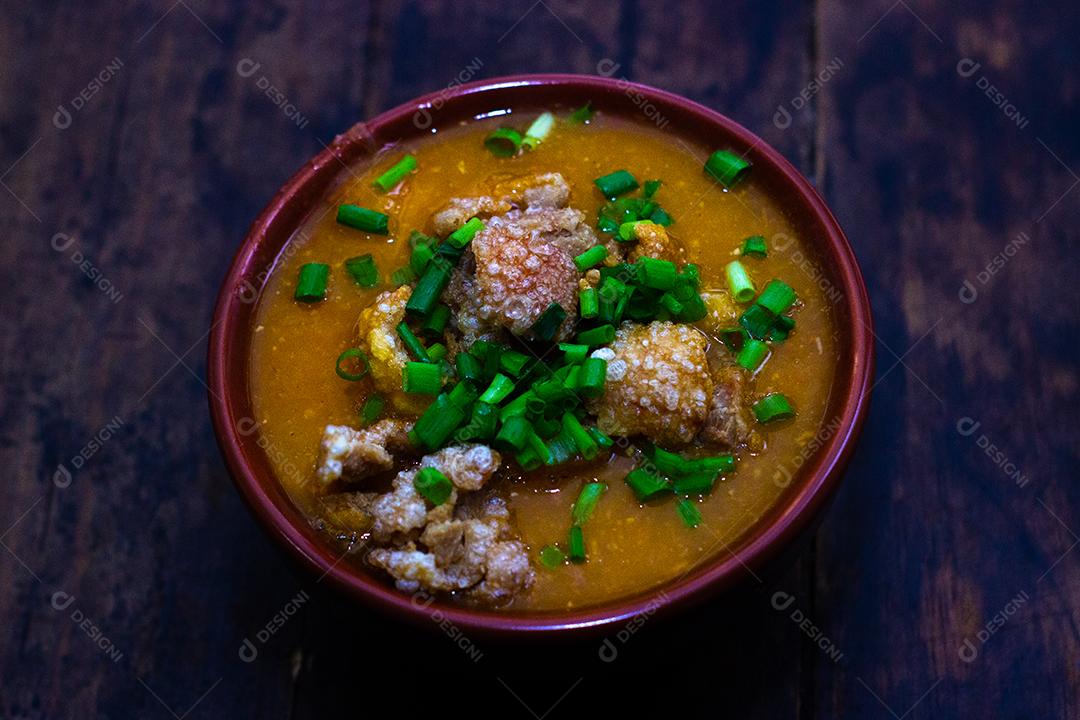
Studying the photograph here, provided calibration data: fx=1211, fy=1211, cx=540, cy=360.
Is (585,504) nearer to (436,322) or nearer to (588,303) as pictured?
(588,303)

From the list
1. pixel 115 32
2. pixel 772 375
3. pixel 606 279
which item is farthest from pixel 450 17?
pixel 772 375

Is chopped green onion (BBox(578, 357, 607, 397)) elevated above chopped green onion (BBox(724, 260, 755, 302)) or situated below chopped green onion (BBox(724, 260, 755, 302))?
above

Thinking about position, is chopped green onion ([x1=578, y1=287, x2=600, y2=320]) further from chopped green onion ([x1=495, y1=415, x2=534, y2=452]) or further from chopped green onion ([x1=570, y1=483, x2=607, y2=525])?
chopped green onion ([x1=570, y1=483, x2=607, y2=525])

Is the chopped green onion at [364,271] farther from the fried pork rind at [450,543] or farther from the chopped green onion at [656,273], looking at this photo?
the chopped green onion at [656,273]

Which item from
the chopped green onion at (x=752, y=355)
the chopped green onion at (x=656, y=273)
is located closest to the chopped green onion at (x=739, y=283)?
the chopped green onion at (x=752, y=355)

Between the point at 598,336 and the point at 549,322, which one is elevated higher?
the point at 549,322

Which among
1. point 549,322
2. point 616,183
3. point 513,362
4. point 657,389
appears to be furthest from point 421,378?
point 616,183

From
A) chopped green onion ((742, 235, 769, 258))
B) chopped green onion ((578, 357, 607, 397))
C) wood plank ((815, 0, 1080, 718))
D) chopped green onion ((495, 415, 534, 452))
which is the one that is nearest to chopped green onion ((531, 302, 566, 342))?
chopped green onion ((578, 357, 607, 397))
